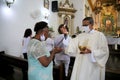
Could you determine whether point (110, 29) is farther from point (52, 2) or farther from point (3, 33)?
point (3, 33)

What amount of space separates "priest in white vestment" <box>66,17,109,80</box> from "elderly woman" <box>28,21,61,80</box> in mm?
1106

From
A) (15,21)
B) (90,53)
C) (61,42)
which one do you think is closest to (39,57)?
(90,53)

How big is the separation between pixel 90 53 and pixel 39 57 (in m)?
1.40

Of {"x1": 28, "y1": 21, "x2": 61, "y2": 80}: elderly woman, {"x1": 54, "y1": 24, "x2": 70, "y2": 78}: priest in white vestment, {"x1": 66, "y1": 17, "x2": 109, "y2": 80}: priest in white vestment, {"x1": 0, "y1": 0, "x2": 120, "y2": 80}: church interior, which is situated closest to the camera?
{"x1": 28, "y1": 21, "x2": 61, "y2": 80}: elderly woman

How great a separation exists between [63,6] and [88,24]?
9789 millimetres

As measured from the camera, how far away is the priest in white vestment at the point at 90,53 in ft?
12.5

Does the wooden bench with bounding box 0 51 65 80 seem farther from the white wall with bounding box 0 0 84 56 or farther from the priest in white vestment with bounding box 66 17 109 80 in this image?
the white wall with bounding box 0 0 84 56

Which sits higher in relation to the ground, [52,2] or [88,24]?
[52,2]

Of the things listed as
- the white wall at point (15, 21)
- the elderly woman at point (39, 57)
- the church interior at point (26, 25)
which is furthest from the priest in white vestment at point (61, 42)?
the white wall at point (15, 21)

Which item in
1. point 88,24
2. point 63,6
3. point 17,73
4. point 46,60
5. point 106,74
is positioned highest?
point 63,6

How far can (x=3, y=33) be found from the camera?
743 centimetres

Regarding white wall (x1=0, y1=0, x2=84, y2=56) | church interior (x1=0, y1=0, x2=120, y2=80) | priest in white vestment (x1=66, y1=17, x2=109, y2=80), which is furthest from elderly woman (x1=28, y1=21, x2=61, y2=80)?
white wall (x1=0, y1=0, x2=84, y2=56)

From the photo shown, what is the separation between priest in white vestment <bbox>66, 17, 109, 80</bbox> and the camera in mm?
3822

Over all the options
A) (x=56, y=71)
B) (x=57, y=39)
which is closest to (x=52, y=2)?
(x=57, y=39)
